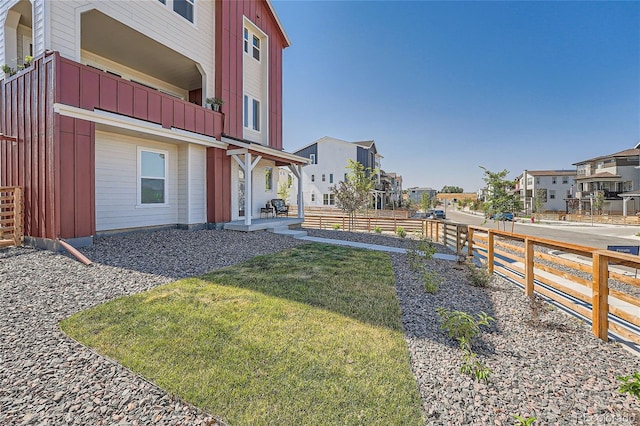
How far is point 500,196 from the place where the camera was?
17969 mm

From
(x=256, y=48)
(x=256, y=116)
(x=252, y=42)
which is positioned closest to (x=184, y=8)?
(x=252, y=42)

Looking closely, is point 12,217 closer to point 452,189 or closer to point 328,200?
point 328,200

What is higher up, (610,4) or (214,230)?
(610,4)

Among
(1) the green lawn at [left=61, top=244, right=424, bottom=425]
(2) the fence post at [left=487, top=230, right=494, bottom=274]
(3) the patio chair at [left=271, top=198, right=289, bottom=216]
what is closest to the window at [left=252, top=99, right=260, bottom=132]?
(3) the patio chair at [left=271, top=198, right=289, bottom=216]

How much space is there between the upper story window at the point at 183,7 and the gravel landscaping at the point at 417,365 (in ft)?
29.2

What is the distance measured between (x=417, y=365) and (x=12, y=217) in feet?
31.8

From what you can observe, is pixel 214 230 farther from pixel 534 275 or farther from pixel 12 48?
pixel 534 275

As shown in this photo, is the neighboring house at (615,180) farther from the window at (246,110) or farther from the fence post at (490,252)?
the window at (246,110)

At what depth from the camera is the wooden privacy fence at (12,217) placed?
272 inches

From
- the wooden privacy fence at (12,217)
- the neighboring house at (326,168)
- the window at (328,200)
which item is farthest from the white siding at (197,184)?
the window at (328,200)

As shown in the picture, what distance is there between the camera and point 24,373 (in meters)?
2.62

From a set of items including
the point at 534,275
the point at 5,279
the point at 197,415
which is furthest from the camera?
the point at 534,275

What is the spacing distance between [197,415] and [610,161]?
190ft

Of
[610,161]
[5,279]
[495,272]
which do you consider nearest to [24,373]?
[5,279]
